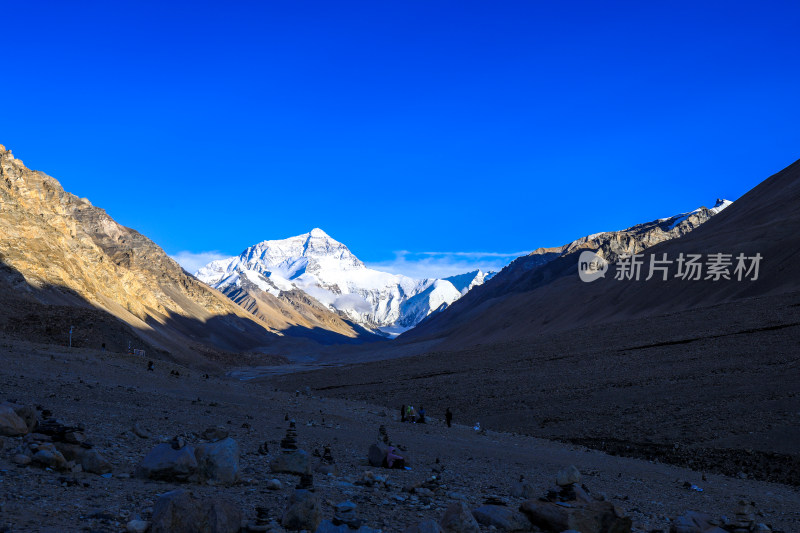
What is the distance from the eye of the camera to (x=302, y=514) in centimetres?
658

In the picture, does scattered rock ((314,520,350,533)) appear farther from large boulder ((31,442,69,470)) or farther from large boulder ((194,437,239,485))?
large boulder ((31,442,69,470))

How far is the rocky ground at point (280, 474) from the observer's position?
6.89 meters

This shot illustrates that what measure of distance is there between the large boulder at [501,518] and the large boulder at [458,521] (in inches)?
19.0

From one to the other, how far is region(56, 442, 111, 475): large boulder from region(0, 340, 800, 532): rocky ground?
9 centimetres

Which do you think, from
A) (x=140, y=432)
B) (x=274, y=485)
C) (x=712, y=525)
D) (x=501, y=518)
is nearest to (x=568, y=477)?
(x=712, y=525)

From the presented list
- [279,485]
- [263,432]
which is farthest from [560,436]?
[279,485]

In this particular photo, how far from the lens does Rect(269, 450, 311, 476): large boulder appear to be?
9.27 m

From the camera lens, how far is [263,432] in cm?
1471

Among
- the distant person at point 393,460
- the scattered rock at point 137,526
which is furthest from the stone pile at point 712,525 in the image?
the scattered rock at point 137,526

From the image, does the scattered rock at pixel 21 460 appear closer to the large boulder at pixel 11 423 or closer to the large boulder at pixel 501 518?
the large boulder at pixel 11 423

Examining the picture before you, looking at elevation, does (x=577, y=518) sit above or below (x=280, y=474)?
below

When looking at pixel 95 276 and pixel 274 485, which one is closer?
pixel 274 485

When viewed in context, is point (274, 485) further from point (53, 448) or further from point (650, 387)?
point (650, 387)

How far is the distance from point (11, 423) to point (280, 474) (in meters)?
3.82
